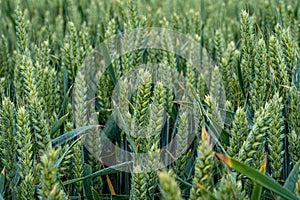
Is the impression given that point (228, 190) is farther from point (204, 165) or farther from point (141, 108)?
point (141, 108)

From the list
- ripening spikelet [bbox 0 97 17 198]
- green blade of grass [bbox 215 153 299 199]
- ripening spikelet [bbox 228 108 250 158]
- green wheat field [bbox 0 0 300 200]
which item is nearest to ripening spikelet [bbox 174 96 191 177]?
green wheat field [bbox 0 0 300 200]

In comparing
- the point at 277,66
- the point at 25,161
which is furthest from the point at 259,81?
the point at 25,161

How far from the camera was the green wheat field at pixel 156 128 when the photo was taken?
0.77 metres

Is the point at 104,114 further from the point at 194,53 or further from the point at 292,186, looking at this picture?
the point at 292,186

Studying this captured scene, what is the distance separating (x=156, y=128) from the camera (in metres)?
0.88

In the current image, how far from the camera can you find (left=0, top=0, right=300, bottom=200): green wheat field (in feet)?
2.54

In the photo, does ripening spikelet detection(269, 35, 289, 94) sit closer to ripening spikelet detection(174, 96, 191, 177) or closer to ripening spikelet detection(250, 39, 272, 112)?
ripening spikelet detection(250, 39, 272, 112)

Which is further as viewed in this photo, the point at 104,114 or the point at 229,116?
the point at 104,114

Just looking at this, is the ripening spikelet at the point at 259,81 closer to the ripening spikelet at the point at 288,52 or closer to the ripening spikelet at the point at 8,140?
the ripening spikelet at the point at 288,52

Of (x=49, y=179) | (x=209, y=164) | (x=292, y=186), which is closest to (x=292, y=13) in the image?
(x=292, y=186)

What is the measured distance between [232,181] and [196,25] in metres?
1.08

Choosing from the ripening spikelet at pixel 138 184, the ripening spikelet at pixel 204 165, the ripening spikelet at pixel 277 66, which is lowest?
the ripening spikelet at pixel 138 184

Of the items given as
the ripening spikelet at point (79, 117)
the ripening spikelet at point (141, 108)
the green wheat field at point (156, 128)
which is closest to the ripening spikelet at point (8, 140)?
the green wheat field at point (156, 128)

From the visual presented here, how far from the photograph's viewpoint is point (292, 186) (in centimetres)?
77
